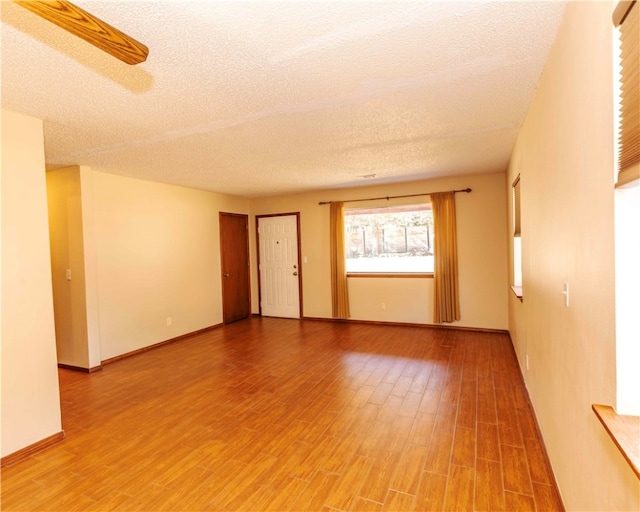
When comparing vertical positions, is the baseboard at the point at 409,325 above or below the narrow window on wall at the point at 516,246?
below

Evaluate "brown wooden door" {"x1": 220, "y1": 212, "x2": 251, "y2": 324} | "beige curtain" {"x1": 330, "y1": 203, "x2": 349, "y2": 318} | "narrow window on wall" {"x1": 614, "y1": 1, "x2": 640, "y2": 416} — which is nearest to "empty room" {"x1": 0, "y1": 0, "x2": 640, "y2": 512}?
"narrow window on wall" {"x1": 614, "y1": 1, "x2": 640, "y2": 416}

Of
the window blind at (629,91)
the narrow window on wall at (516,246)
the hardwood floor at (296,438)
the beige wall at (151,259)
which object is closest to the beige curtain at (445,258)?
the hardwood floor at (296,438)

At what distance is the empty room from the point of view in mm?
1269

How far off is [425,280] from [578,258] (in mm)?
4272

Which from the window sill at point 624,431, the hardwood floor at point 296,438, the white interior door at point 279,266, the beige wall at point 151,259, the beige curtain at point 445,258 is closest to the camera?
the window sill at point 624,431

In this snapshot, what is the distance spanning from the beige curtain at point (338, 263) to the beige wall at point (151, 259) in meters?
2.08

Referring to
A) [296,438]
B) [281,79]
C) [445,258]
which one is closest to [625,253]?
[281,79]

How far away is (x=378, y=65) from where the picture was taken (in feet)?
6.32

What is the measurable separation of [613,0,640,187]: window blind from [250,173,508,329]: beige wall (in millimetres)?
4508

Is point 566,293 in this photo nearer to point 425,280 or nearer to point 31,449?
point 31,449

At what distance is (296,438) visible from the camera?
Answer: 8.20ft

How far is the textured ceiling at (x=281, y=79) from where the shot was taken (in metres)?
1.51

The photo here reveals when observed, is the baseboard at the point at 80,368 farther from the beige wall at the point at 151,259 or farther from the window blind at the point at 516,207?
the window blind at the point at 516,207

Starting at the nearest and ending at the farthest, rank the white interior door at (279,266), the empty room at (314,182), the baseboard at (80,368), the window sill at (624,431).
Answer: the window sill at (624,431), the empty room at (314,182), the baseboard at (80,368), the white interior door at (279,266)
